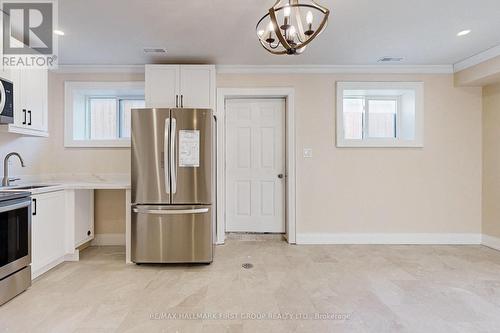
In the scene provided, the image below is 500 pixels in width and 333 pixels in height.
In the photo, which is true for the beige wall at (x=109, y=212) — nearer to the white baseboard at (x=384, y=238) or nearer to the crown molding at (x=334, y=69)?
the crown molding at (x=334, y=69)

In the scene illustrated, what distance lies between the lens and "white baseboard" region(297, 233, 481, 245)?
12.4 ft

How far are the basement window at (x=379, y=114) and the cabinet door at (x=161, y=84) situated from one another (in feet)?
7.51

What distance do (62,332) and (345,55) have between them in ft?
13.0

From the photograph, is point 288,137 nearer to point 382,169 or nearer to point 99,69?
point 382,169

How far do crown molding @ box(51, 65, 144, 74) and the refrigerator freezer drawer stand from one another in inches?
80.7

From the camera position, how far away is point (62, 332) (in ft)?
6.03

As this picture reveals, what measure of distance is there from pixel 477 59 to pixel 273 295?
12.7 ft

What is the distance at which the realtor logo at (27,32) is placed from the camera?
237 centimetres

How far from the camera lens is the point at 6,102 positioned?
248cm

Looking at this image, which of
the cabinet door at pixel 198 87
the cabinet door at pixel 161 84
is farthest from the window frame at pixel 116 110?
the cabinet door at pixel 198 87

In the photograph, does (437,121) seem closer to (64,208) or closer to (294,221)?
(294,221)

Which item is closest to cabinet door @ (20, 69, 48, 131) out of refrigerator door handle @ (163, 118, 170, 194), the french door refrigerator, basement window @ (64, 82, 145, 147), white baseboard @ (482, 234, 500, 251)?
basement window @ (64, 82, 145, 147)

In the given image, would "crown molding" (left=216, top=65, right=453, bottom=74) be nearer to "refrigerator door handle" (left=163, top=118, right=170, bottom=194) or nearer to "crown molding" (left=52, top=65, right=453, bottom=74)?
"crown molding" (left=52, top=65, right=453, bottom=74)

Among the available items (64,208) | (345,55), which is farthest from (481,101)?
(64,208)
